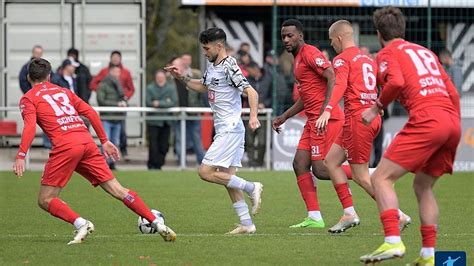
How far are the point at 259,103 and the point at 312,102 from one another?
10.7 m

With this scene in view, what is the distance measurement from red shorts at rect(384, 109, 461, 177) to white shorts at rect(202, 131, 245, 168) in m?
3.18

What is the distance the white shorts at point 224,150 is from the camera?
501 inches

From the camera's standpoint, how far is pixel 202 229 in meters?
13.3

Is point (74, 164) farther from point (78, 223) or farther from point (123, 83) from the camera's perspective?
point (123, 83)

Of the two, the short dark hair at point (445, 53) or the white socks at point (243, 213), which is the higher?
the short dark hair at point (445, 53)

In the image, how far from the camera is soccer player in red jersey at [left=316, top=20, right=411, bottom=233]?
41.5 feet

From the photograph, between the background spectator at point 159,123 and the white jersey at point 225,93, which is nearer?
the white jersey at point 225,93

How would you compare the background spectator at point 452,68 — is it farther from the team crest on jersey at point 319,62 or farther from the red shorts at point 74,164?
the red shorts at point 74,164

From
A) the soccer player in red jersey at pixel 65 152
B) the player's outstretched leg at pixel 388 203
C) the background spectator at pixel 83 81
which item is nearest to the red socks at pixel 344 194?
the soccer player in red jersey at pixel 65 152

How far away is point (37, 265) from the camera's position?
10.3m

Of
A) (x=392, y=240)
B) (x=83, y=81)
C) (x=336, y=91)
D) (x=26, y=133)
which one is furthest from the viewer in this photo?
(x=83, y=81)

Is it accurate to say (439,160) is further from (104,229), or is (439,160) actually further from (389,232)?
(104,229)

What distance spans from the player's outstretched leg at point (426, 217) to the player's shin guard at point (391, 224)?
0.90 ft

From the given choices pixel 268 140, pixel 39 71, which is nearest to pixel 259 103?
pixel 268 140
